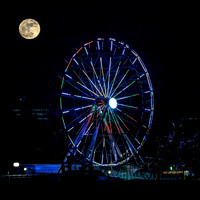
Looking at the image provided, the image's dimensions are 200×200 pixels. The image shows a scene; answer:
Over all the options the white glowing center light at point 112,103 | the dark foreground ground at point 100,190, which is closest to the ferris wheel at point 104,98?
the white glowing center light at point 112,103

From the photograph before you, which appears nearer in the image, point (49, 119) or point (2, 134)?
point (49, 119)

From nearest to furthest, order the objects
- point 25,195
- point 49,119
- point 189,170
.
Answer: point 25,195 → point 49,119 → point 189,170

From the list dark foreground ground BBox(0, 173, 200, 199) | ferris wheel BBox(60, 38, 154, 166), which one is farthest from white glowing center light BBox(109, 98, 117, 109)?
dark foreground ground BBox(0, 173, 200, 199)

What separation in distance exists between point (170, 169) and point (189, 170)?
225 centimetres

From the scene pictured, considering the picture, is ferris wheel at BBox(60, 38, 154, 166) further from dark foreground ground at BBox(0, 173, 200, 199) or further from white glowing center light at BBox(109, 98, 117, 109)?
dark foreground ground at BBox(0, 173, 200, 199)

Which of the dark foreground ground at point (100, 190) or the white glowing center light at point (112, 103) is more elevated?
the white glowing center light at point (112, 103)

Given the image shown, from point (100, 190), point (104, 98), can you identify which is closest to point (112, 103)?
point (104, 98)

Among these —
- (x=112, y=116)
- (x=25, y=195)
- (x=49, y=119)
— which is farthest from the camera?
(x=112, y=116)

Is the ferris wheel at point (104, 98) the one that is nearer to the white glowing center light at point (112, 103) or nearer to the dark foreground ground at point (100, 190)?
the white glowing center light at point (112, 103)

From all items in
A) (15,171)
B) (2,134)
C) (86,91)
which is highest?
(86,91)

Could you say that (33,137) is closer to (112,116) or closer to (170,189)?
(112,116)

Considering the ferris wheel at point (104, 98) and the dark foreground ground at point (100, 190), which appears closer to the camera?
the dark foreground ground at point (100, 190)

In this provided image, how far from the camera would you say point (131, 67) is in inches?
898

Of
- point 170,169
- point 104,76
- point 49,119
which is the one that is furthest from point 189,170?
point 49,119
